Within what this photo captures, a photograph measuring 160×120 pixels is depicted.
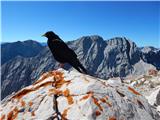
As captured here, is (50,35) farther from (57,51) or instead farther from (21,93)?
(21,93)

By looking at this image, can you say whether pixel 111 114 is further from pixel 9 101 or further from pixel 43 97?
pixel 9 101

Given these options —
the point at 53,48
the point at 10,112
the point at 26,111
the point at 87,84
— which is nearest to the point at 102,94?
the point at 87,84

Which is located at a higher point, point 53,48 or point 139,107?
point 53,48

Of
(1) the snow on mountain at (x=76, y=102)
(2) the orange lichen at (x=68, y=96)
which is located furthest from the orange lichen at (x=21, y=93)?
(2) the orange lichen at (x=68, y=96)

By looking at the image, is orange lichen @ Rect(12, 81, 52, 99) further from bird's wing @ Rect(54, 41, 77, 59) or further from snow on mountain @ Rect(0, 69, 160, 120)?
bird's wing @ Rect(54, 41, 77, 59)

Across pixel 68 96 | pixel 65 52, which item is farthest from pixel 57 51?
pixel 68 96

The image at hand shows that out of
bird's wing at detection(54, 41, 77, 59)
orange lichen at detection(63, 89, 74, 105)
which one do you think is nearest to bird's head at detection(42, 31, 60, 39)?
bird's wing at detection(54, 41, 77, 59)
